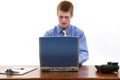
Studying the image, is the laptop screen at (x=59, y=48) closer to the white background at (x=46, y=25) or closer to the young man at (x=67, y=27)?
the young man at (x=67, y=27)

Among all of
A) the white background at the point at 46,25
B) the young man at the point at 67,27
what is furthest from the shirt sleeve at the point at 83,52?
the white background at the point at 46,25

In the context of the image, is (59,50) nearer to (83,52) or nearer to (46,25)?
(83,52)

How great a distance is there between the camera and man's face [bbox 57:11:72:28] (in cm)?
246

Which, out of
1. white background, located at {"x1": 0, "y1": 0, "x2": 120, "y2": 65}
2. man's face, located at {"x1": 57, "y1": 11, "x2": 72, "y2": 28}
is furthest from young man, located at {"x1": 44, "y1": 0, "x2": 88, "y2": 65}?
white background, located at {"x1": 0, "y1": 0, "x2": 120, "y2": 65}

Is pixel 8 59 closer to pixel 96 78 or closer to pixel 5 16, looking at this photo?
pixel 5 16

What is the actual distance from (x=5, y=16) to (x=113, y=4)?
4.74ft

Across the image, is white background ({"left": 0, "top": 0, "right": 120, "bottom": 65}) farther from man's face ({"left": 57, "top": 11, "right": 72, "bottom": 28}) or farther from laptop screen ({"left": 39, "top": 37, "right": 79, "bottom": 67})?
laptop screen ({"left": 39, "top": 37, "right": 79, "bottom": 67})

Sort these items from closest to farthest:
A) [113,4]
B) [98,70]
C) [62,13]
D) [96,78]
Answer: [96,78]
[98,70]
[62,13]
[113,4]

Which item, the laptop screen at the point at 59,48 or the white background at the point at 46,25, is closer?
the laptop screen at the point at 59,48

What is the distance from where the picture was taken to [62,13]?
2459mm

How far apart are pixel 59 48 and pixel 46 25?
5.64ft

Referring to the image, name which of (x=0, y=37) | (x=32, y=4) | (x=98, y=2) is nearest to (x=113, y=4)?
(x=98, y=2)

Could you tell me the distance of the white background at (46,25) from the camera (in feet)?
11.6

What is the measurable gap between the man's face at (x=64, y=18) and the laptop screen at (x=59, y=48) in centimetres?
60
